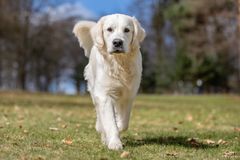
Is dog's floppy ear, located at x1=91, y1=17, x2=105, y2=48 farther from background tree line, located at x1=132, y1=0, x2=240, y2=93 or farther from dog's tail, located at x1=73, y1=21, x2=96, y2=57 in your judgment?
background tree line, located at x1=132, y1=0, x2=240, y2=93

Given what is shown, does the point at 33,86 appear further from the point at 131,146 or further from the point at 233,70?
the point at 131,146

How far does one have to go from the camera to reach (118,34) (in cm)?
672

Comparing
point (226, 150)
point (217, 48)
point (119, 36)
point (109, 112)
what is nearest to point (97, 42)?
point (119, 36)

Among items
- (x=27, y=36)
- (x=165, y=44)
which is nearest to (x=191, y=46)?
(x=165, y=44)

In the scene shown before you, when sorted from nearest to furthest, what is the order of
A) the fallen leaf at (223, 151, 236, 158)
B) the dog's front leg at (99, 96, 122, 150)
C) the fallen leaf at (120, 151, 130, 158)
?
the fallen leaf at (120, 151, 130, 158) < the fallen leaf at (223, 151, 236, 158) < the dog's front leg at (99, 96, 122, 150)

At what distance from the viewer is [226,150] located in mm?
6797

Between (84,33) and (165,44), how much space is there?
166 feet

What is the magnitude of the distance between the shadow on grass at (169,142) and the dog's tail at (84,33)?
5.10 ft

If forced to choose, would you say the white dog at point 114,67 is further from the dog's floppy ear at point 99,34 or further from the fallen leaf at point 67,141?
the fallen leaf at point 67,141

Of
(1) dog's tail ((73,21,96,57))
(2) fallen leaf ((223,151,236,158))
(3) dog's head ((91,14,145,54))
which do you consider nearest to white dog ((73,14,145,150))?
(3) dog's head ((91,14,145,54))

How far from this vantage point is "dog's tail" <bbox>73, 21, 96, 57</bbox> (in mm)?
7980

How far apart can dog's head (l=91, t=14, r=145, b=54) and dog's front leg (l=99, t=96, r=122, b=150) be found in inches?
26.2

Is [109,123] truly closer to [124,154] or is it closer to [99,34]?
[124,154]

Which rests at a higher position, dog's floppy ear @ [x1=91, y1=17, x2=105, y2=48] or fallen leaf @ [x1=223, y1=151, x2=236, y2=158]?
dog's floppy ear @ [x1=91, y1=17, x2=105, y2=48]
